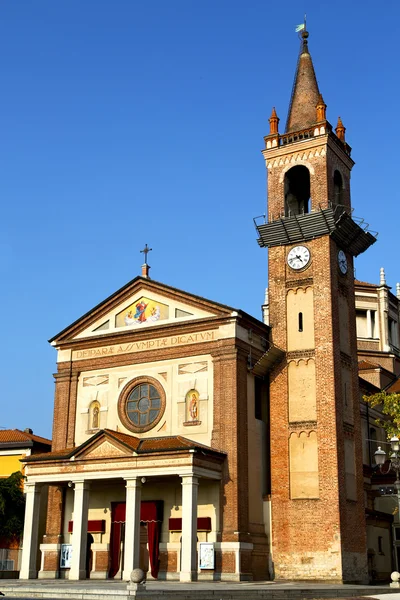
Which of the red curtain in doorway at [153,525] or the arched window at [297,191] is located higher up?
the arched window at [297,191]

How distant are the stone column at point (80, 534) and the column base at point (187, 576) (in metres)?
5.22

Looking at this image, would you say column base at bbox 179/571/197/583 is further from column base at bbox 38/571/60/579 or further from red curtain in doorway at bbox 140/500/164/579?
column base at bbox 38/571/60/579

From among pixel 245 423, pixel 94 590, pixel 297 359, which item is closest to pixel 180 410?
pixel 245 423

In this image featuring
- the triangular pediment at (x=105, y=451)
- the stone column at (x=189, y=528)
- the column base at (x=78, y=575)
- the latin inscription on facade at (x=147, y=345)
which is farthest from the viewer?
the latin inscription on facade at (x=147, y=345)

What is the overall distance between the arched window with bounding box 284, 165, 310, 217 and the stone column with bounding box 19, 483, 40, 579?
723 inches

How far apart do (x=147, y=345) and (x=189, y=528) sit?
10096 mm

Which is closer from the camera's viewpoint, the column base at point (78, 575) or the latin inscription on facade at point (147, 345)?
the column base at point (78, 575)

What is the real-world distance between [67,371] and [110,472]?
808 cm

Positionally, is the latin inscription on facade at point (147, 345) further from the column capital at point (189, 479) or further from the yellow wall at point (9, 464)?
the yellow wall at point (9, 464)

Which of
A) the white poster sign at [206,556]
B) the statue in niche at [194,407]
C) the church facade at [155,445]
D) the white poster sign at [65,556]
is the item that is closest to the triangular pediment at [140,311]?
the church facade at [155,445]

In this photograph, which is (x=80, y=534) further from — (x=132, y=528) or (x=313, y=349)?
(x=313, y=349)

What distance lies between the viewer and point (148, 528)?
115 feet

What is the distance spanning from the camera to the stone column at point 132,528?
31617mm

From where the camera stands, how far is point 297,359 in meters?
36.5
